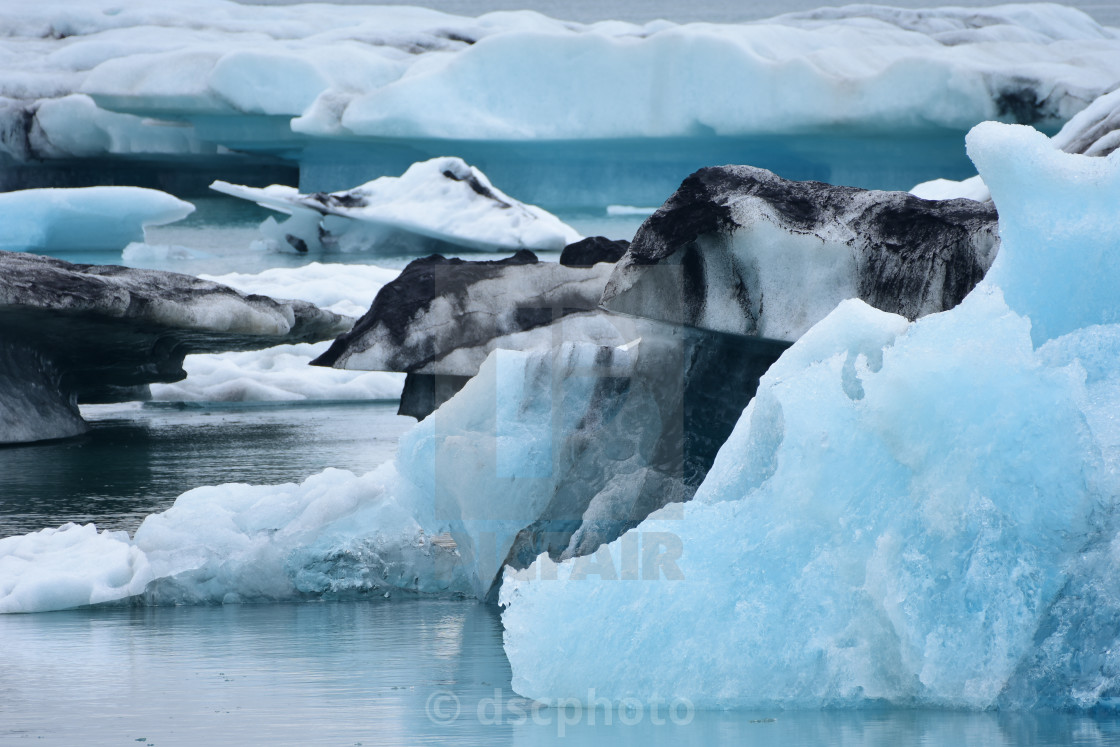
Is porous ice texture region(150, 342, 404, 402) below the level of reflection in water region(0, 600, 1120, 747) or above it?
below

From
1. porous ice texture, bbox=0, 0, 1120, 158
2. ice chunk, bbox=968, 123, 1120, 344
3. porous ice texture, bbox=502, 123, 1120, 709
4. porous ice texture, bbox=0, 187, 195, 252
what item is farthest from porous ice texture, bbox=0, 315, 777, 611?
porous ice texture, bbox=0, 187, 195, 252

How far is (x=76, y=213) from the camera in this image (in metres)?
13.0

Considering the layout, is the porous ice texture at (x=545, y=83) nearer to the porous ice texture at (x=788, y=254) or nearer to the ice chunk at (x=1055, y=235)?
the porous ice texture at (x=788, y=254)

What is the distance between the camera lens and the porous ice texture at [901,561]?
6.75ft

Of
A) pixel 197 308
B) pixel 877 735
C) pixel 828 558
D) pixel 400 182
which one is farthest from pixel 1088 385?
pixel 400 182

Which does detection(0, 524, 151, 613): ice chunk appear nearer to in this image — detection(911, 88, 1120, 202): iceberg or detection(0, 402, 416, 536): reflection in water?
detection(0, 402, 416, 536): reflection in water

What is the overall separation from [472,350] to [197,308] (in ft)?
6.34

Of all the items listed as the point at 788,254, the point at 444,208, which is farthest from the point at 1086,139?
the point at 444,208

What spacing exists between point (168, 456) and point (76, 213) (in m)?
8.22

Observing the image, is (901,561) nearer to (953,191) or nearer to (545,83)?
(953,191)

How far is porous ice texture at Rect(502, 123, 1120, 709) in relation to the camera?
206cm

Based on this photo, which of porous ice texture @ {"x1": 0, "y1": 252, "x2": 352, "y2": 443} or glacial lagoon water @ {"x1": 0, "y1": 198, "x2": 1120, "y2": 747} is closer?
glacial lagoon water @ {"x1": 0, "y1": 198, "x2": 1120, "y2": 747}

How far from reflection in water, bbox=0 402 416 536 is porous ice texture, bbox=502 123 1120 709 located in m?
2.30

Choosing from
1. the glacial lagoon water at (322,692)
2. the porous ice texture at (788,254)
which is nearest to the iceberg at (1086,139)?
the porous ice texture at (788,254)
